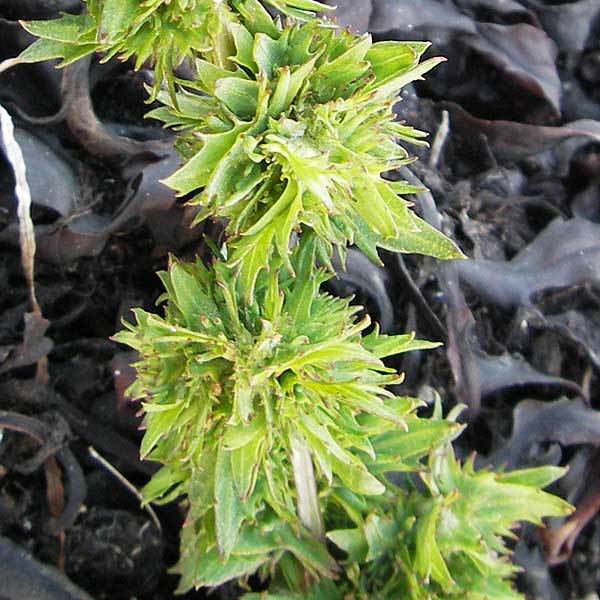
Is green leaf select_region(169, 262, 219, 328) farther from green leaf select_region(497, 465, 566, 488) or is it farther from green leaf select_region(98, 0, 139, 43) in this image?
green leaf select_region(497, 465, 566, 488)

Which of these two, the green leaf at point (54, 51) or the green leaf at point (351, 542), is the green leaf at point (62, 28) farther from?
the green leaf at point (351, 542)

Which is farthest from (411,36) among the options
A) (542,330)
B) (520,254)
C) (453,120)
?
(542,330)

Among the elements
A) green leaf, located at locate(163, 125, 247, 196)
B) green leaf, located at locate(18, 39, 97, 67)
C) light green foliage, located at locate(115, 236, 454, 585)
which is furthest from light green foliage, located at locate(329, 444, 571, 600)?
green leaf, located at locate(18, 39, 97, 67)

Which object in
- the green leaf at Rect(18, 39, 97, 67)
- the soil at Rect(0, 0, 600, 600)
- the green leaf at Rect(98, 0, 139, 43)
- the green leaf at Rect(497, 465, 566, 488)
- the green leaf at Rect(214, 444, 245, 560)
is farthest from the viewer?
the soil at Rect(0, 0, 600, 600)

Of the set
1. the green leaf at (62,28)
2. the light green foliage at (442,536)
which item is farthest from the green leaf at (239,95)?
the light green foliage at (442,536)

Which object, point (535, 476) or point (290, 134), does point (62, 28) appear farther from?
point (535, 476)

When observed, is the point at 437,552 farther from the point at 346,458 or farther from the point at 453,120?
the point at 453,120
